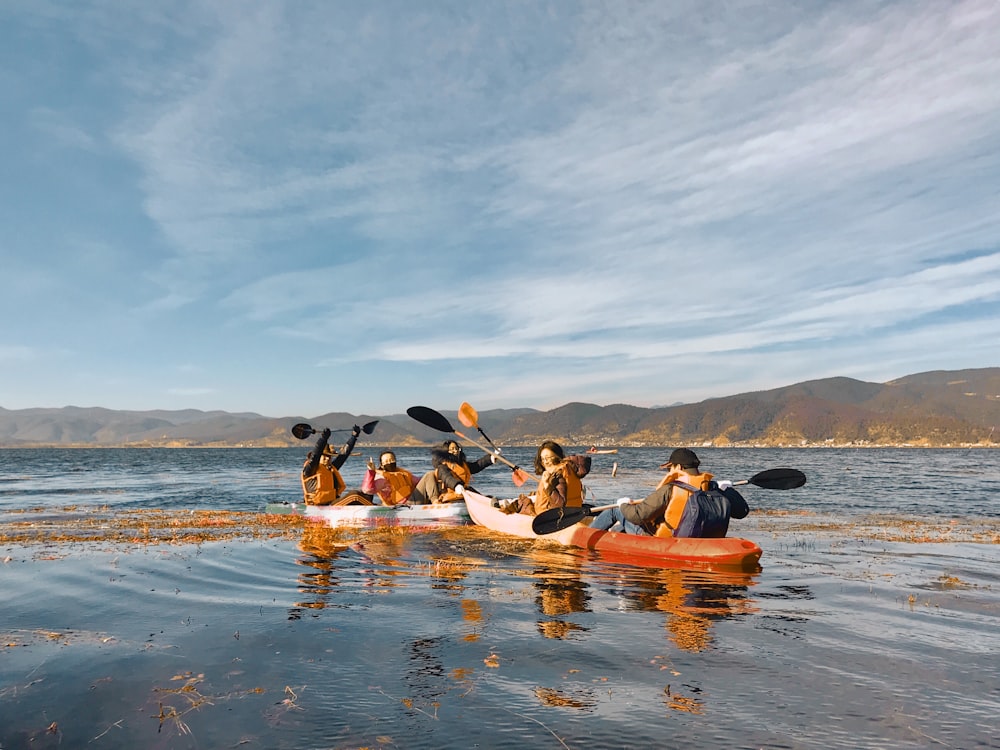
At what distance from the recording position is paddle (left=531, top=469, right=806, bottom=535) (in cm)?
1420

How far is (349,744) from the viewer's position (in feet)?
14.9

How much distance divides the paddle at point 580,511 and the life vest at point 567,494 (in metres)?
0.81

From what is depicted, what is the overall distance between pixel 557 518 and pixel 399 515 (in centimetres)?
671

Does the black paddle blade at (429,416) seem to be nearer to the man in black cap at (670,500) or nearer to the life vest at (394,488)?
the life vest at (394,488)

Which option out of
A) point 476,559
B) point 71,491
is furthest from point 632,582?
point 71,491

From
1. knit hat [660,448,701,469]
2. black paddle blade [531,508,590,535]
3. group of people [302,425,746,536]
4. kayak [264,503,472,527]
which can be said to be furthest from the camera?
kayak [264,503,472,527]

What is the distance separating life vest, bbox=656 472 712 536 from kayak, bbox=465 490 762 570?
373mm

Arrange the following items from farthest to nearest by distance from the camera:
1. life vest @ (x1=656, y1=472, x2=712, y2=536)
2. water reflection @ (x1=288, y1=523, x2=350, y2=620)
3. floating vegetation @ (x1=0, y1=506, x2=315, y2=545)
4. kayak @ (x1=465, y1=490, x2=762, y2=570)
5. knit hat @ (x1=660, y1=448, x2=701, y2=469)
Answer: floating vegetation @ (x1=0, y1=506, x2=315, y2=545), life vest @ (x1=656, y1=472, x2=712, y2=536), knit hat @ (x1=660, y1=448, x2=701, y2=469), kayak @ (x1=465, y1=490, x2=762, y2=570), water reflection @ (x1=288, y1=523, x2=350, y2=620)

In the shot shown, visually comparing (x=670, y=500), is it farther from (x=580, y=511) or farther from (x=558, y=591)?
(x=558, y=591)

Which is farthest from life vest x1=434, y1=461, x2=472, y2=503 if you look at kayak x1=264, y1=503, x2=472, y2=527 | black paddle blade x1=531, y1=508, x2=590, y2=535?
black paddle blade x1=531, y1=508, x2=590, y2=535

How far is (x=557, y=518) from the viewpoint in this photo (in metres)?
14.3

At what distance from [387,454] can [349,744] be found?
Answer: 17085mm

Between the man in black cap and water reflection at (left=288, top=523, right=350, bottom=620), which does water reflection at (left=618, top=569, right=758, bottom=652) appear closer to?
the man in black cap

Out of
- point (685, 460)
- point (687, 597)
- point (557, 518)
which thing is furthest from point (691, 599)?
point (557, 518)
